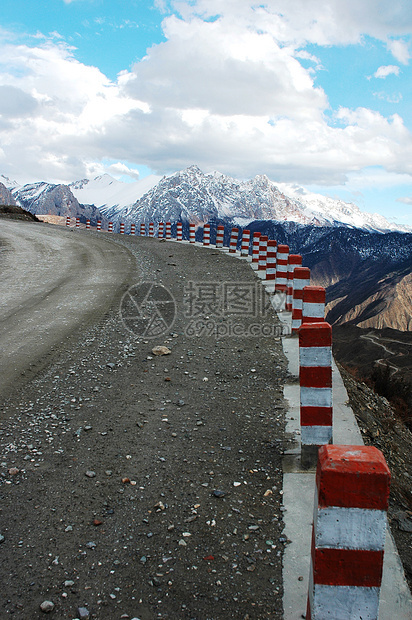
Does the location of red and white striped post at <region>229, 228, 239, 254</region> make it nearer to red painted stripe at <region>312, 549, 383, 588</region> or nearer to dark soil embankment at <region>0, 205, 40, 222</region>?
dark soil embankment at <region>0, 205, 40, 222</region>

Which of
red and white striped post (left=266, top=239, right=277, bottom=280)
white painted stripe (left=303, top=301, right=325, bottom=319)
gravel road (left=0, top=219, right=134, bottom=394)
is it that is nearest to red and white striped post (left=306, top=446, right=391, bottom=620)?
white painted stripe (left=303, top=301, right=325, bottom=319)

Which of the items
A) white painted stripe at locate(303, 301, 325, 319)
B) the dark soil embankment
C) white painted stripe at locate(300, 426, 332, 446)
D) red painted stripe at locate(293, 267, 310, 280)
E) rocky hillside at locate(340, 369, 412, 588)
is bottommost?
rocky hillside at locate(340, 369, 412, 588)

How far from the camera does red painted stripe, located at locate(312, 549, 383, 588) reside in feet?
5.80

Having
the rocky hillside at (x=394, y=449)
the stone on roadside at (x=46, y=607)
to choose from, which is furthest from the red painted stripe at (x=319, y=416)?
the stone on roadside at (x=46, y=607)

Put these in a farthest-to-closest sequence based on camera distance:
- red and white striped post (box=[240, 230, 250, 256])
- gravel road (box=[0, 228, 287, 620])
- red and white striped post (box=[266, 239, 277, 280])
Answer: red and white striped post (box=[240, 230, 250, 256]) → red and white striped post (box=[266, 239, 277, 280]) → gravel road (box=[0, 228, 287, 620])

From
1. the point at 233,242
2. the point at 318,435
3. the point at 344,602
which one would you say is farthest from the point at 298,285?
the point at 233,242

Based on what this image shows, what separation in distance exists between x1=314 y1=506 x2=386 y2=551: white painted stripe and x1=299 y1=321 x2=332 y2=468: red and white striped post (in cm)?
190

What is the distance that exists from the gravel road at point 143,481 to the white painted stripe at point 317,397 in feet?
1.97

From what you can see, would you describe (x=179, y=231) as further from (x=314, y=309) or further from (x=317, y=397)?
(x=317, y=397)

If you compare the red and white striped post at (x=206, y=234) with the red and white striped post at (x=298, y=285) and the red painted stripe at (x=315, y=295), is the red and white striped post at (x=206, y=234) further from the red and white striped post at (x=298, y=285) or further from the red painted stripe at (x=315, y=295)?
the red painted stripe at (x=315, y=295)

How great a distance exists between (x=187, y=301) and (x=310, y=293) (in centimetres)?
421

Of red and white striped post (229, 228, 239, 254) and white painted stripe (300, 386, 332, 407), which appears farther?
red and white striped post (229, 228, 239, 254)

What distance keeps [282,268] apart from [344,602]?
811 cm

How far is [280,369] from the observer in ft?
19.1
